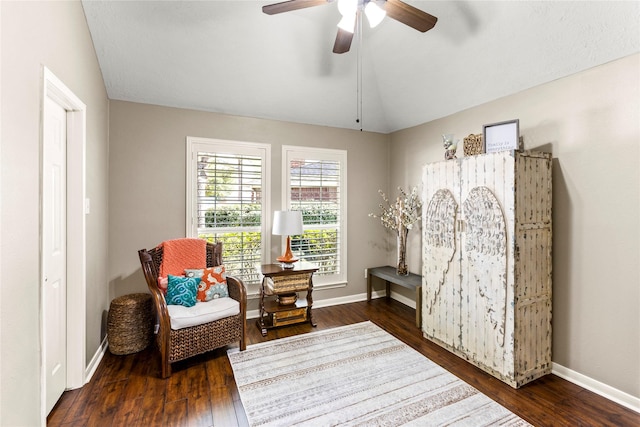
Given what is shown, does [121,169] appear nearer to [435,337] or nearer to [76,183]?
[76,183]

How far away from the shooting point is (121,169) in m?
3.18

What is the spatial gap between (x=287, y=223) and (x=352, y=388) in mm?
1780

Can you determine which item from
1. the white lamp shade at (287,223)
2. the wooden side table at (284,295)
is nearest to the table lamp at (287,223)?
the white lamp shade at (287,223)

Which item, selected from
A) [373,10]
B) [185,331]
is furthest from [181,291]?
[373,10]

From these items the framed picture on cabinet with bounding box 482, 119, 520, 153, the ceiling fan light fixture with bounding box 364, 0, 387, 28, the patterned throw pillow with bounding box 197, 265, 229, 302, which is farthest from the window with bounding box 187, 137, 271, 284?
the framed picture on cabinet with bounding box 482, 119, 520, 153

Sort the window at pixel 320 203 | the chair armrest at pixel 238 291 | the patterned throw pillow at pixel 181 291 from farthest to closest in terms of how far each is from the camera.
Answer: the window at pixel 320 203
the chair armrest at pixel 238 291
the patterned throw pillow at pixel 181 291

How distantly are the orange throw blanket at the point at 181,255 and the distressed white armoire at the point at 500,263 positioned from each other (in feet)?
8.38

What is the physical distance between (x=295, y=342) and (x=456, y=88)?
126 inches

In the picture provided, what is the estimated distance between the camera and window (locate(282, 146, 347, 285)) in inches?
156

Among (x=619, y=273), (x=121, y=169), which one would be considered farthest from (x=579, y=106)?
(x=121, y=169)

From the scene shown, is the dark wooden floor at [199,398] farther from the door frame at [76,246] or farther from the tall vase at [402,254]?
the tall vase at [402,254]

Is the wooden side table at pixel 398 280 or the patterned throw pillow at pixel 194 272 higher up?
the patterned throw pillow at pixel 194 272

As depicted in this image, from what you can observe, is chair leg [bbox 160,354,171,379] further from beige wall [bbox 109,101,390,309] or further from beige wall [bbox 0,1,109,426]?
beige wall [bbox 109,101,390,309]

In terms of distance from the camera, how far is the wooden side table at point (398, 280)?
135 inches
